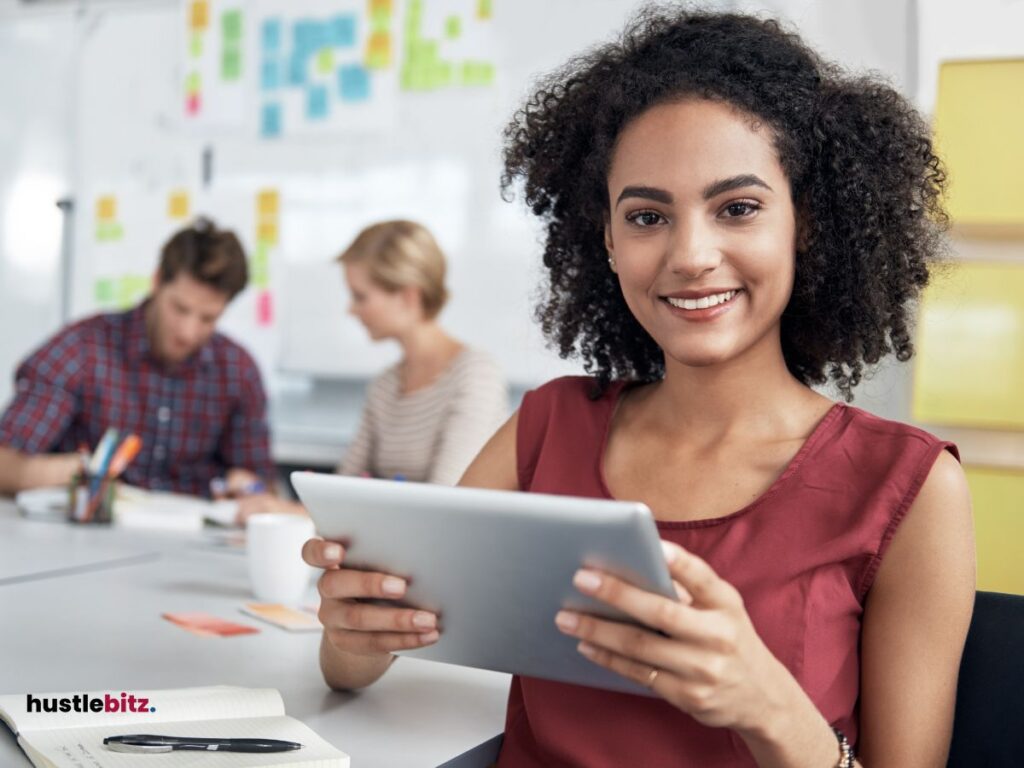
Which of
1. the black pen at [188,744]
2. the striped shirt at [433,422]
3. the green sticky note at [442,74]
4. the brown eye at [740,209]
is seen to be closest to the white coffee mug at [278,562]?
the black pen at [188,744]

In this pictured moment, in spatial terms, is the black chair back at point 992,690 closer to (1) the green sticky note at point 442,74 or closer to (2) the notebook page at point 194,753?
(2) the notebook page at point 194,753

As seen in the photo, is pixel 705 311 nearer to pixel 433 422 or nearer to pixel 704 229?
pixel 704 229

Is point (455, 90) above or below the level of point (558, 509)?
above

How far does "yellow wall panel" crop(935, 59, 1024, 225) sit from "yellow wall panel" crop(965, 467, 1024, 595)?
525 millimetres

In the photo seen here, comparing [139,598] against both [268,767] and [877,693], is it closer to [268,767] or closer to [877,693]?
[268,767]

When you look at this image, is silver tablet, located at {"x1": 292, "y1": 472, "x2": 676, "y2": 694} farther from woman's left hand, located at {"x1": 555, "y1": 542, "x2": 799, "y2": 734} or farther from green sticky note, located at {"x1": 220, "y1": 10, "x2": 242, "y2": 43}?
green sticky note, located at {"x1": 220, "y1": 10, "x2": 242, "y2": 43}

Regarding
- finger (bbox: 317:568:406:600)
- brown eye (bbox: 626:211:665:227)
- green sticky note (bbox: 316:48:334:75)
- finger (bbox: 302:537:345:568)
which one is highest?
green sticky note (bbox: 316:48:334:75)

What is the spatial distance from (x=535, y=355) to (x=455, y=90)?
0.88 meters

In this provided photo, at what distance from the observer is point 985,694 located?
94cm

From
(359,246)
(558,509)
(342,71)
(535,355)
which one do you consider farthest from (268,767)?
(342,71)

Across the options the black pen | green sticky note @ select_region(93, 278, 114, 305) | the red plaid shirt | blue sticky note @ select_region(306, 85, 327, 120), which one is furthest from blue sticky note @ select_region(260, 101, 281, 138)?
the black pen

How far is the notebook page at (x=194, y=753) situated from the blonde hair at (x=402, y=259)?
192 cm

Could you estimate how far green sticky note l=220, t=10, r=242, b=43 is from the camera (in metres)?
3.75

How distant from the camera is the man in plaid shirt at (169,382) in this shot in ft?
8.99
